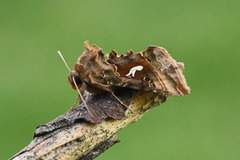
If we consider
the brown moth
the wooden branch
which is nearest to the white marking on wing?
the brown moth

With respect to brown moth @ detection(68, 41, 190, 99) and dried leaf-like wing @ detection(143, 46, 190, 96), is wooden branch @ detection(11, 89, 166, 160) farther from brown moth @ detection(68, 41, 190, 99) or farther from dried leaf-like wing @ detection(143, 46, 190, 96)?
dried leaf-like wing @ detection(143, 46, 190, 96)

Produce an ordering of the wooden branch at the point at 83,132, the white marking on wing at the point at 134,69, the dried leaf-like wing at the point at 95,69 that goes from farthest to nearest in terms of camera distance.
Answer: the white marking on wing at the point at 134,69, the dried leaf-like wing at the point at 95,69, the wooden branch at the point at 83,132

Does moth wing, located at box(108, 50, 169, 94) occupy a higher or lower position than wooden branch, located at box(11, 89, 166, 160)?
higher

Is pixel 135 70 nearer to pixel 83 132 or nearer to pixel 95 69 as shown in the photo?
pixel 95 69

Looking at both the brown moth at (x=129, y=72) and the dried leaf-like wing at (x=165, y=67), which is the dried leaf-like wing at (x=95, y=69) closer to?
the brown moth at (x=129, y=72)

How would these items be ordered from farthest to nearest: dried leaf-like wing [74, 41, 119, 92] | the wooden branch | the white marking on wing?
the white marking on wing → dried leaf-like wing [74, 41, 119, 92] → the wooden branch

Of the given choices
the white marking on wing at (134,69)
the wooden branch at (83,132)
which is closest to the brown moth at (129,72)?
the white marking on wing at (134,69)
